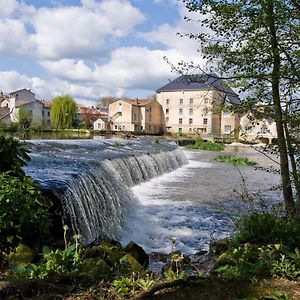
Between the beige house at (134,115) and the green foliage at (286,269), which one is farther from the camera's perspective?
the beige house at (134,115)

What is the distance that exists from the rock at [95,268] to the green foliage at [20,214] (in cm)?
118

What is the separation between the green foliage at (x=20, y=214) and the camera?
441cm

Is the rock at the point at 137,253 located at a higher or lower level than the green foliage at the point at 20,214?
lower

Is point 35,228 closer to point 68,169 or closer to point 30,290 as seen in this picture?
point 30,290

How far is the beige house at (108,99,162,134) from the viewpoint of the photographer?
64875 millimetres

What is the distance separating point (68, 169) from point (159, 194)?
3468 millimetres

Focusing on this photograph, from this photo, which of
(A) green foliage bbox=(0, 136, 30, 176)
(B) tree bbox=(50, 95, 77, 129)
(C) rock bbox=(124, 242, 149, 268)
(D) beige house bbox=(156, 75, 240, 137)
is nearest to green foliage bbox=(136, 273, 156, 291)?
(C) rock bbox=(124, 242, 149, 268)

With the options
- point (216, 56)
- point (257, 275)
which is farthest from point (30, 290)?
point (216, 56)

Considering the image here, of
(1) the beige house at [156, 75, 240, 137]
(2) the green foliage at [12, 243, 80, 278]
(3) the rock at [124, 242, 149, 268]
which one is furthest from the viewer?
(1) the beige house at [156, 75, 240, 137]

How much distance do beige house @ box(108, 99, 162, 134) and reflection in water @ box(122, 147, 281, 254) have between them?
48850 millimetres

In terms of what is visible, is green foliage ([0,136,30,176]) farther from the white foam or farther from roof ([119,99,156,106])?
roof ([119,99,156,106])

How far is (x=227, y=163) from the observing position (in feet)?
76.8

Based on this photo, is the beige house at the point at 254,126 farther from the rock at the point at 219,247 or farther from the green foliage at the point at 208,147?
the green foliage at the point at 208,147

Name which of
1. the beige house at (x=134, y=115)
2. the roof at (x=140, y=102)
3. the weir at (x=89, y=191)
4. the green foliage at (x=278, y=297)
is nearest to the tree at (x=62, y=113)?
the beige house at (x=134, y=115)
